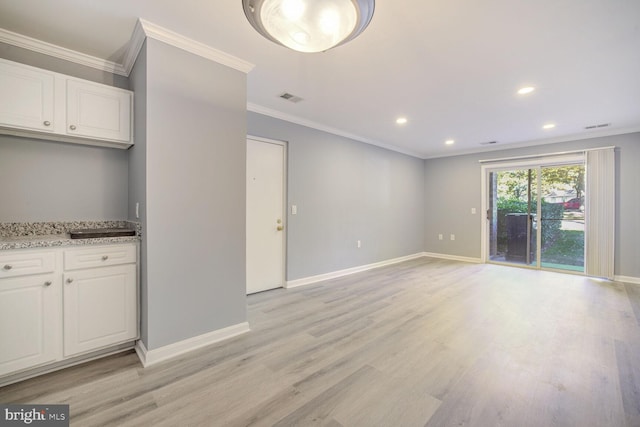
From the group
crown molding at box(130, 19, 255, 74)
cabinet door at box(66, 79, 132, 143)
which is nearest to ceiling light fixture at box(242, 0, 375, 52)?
crown molding at box(130, 19, 255, 74)

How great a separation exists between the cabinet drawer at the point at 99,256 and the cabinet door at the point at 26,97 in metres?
0.95

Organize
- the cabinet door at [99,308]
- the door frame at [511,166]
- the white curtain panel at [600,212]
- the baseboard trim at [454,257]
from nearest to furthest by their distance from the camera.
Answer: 1. the cabinet door at [99,308]
2. the white curtain panel at [600,212]
3. the door frame at [511,166]
4. the baseboard trim at [454,257]

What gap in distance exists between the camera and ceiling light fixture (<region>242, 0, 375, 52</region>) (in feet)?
4.22

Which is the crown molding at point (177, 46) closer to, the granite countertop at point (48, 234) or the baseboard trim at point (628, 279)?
the granite countertop at point (48, 234)

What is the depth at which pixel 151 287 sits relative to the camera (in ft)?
6.63

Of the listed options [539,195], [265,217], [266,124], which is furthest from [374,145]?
[539,195]

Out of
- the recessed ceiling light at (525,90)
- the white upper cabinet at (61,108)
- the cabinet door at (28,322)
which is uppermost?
the recessed ceiling light at (525,90)

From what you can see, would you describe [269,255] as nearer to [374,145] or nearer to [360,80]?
[360,80]

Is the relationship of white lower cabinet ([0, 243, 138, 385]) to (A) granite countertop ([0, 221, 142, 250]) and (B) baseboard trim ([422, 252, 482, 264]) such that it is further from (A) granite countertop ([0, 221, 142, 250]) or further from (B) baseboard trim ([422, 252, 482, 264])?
(B) baseboard trim ([422, 252, 482, 264])

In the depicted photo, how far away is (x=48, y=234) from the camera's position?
7.34 feet

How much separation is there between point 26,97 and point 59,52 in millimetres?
584

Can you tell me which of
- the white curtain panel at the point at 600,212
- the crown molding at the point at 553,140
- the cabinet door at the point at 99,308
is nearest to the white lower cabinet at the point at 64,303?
the cabinet door at the point at 99,308

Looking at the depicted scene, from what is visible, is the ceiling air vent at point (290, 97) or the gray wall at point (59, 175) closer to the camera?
the gray wall at point (59, 175)

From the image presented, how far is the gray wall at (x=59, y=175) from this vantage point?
2.11 metres
